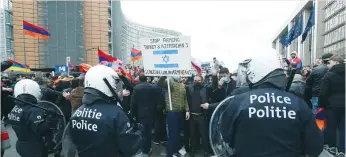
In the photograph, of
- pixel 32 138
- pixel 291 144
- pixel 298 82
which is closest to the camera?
pixel 291 144

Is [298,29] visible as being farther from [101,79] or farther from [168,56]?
[101,79]

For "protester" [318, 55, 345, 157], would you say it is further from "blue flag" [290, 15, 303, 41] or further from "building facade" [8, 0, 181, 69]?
"building facade" [8, 0, 181, 69]

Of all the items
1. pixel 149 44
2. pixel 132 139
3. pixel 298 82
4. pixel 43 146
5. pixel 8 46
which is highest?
pixel 8 46

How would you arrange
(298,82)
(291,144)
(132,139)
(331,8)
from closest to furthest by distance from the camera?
1. (291,144)
2. (132,139)
3. (298,82)
4. (331,8)

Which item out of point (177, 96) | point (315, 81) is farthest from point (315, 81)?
point (177, 96)

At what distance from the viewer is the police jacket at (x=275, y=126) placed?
8.11 feet

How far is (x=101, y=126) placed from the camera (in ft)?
9.46

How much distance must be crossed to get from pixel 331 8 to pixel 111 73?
58.3 m

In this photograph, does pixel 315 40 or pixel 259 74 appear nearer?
pixel 259 74

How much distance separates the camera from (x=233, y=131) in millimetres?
2686

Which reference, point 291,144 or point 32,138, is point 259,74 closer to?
point 291,144

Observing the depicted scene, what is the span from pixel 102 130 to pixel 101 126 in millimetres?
40

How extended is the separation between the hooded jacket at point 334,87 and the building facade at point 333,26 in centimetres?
4900

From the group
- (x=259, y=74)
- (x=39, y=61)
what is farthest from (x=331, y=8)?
(x=259, y=74)
